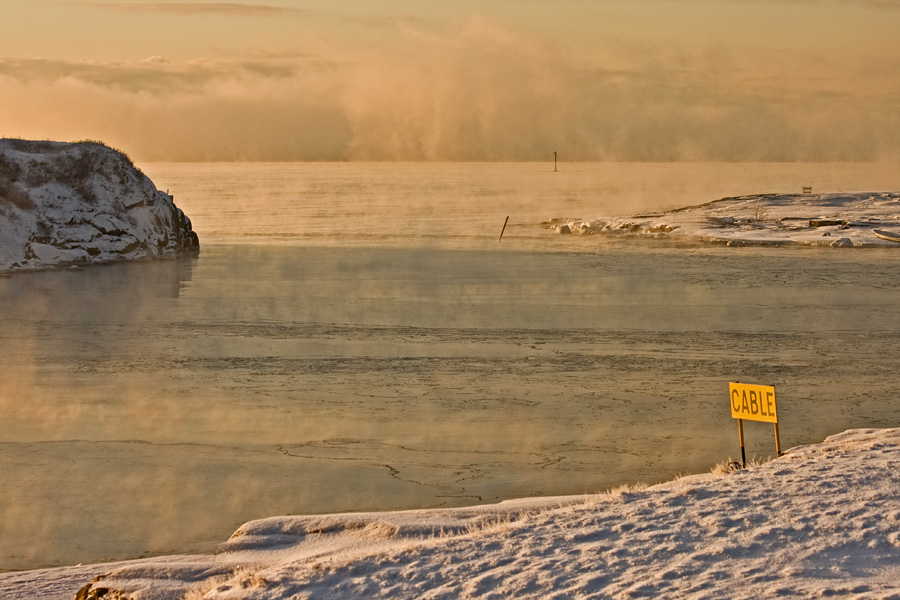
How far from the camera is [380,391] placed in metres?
16.3

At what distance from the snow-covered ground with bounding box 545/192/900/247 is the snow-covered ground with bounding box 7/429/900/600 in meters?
37.7

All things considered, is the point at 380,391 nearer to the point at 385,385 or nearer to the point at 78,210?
the point at 385,385

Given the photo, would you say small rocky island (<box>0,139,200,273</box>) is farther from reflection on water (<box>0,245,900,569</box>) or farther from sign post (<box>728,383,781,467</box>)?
sign post (<box>728,383,781,467</box>)

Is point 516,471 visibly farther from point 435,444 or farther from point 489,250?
point 489,250

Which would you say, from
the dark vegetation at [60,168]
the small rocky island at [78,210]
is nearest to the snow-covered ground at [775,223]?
the small rocky island at [78,210]

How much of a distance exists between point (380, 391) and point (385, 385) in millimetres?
414

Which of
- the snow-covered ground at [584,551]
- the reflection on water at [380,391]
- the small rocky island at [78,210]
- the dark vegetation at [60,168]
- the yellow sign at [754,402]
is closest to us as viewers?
the snow-covered ground at [584,551]

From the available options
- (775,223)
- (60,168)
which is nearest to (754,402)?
(60,168)

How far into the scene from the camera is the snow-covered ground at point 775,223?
48.2 m

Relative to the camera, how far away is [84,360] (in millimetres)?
19031

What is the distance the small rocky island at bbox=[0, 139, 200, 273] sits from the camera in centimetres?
3881

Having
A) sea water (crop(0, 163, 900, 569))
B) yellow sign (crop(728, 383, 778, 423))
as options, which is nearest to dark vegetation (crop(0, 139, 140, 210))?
sea water (crop(0, 163, 900, 569))

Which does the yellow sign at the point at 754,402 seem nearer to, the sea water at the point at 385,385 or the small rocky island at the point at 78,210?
the sea water at the point at 385,385

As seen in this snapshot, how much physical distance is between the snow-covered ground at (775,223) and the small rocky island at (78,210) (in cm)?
2305
